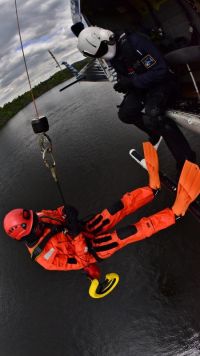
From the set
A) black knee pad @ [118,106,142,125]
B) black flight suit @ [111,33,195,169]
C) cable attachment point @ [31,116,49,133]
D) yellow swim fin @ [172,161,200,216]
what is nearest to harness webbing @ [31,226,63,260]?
cable attachment point @ [31,116,49,133]

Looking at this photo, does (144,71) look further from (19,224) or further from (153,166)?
(19,224)

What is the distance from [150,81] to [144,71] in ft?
0.70

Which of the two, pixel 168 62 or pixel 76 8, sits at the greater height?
pixel 76 8

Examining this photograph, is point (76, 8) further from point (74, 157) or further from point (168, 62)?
point (74, 157)

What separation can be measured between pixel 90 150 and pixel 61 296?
24.0ft

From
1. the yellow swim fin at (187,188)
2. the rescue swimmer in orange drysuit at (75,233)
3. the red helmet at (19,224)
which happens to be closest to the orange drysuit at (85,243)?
the rescue swimmer in orange drysuit at (75,233)

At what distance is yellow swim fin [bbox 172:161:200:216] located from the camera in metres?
4.67

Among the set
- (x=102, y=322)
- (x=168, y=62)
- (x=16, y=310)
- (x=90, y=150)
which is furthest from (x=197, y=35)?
(x=90, y=150)

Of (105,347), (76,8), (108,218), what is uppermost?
(76,8)

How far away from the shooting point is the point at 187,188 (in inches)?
187

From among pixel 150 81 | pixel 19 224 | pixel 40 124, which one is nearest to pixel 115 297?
pixel 19 224

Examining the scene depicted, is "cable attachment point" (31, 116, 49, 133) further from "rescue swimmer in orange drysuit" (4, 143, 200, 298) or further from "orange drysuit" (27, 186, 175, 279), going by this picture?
"orange drysuit" (27, 186, 175, 279)

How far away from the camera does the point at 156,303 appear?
501cm

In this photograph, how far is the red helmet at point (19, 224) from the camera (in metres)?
4.69
